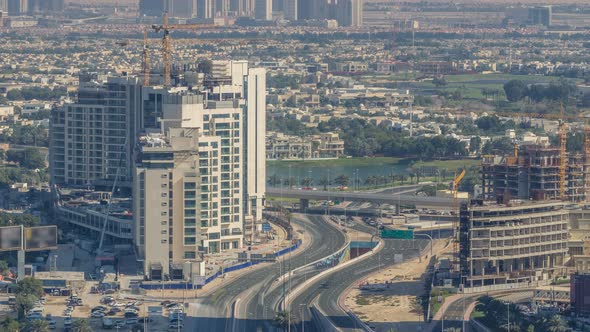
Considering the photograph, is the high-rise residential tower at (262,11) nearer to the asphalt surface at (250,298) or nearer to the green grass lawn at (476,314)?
the asphalt surface at (250,298)

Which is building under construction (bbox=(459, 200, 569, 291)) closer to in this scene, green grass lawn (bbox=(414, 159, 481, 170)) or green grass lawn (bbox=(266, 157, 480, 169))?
green grass lawn (bbox=(414, 159, 481, 170))

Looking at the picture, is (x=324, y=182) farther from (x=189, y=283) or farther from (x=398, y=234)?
(x=189, y=283)

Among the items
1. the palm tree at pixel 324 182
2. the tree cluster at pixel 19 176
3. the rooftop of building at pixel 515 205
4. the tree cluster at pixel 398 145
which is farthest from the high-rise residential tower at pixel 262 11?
the rooftop of building at pixel 515 205

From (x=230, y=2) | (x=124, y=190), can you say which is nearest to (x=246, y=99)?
(x=124, y=190)

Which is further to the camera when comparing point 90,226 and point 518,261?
point 90,226

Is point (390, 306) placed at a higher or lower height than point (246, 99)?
lower

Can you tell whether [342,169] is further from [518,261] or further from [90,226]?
[518,261]

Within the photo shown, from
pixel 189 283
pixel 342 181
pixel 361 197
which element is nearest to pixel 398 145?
pixel 342 181
